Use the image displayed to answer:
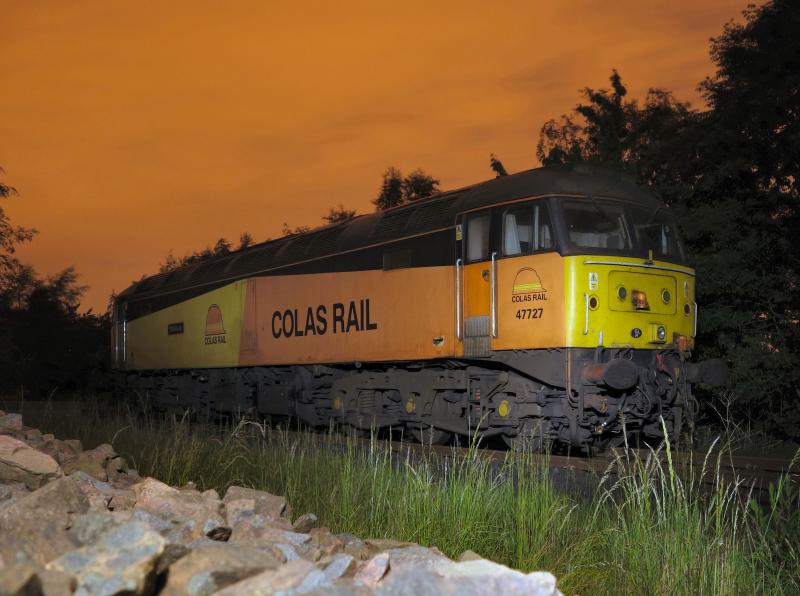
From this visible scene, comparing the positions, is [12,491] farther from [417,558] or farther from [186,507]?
[417,558]

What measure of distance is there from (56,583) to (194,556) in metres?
0.60

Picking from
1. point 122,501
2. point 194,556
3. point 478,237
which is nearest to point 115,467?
point 122,501

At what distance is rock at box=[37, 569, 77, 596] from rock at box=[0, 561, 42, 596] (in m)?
0.11

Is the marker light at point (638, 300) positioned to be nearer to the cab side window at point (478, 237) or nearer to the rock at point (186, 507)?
the cab side window at point (478, 237)

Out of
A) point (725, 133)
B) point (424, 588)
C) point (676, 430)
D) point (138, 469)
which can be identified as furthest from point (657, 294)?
point (424, 588)

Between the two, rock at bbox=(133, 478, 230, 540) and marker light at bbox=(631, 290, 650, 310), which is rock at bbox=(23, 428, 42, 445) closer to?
rock at bbox=(133, 478, 230, 540)

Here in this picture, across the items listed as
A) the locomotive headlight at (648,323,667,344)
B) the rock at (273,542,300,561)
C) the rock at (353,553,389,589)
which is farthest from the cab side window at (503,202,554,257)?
the rock at (353,553,389,589)

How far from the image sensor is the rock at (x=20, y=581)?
10.7 feet

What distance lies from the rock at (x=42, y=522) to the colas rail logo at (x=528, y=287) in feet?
25.2

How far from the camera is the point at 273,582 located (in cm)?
371

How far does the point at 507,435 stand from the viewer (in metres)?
12.8

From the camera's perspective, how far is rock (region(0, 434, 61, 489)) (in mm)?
6629

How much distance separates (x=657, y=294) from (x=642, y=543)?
732 centimetres

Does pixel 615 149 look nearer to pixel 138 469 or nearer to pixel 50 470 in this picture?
pixel 138 469
